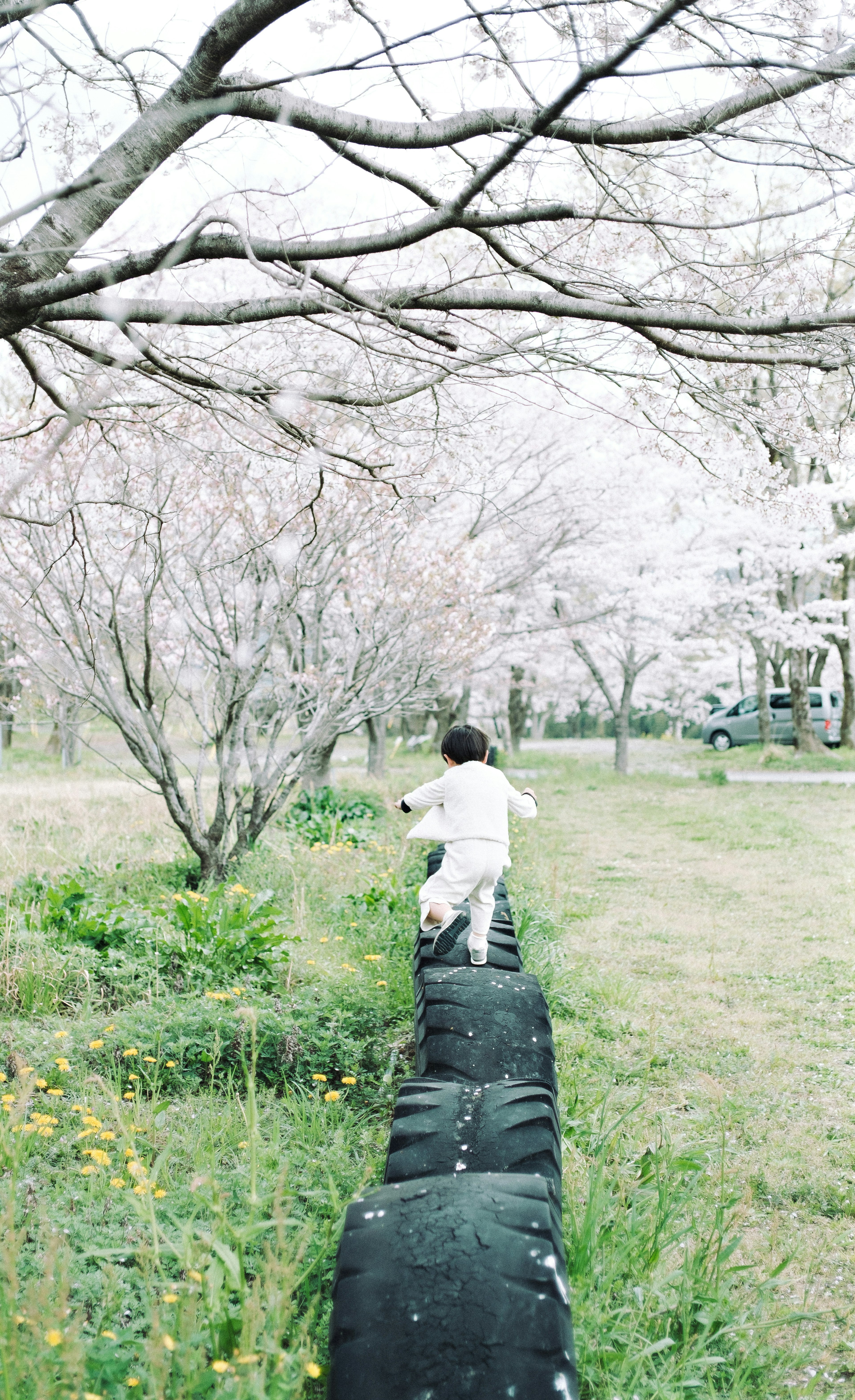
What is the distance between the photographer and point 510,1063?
2.89 meters

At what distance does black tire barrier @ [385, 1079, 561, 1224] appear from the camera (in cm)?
231

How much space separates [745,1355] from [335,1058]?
1.92 m

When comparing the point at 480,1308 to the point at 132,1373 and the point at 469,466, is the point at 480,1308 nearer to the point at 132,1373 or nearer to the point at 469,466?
the point at 132,1373

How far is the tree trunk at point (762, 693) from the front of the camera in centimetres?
2050

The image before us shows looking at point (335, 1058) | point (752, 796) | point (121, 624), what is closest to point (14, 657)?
point (121, 624)

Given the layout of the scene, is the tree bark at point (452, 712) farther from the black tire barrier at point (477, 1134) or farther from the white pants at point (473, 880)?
the black tire barrier at point (477, 1134)

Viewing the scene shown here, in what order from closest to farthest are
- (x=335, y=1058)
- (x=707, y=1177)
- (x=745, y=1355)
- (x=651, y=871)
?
1. (x=745, y=1355)
2. (x=707, y=1177)
3. (x=335, y=1058)
4. (x=651, y=871)

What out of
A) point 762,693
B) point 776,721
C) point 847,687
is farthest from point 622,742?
point 776,721

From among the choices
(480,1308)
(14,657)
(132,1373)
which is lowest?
(132,1373)

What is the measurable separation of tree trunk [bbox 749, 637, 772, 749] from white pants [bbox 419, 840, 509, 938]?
1696 cm

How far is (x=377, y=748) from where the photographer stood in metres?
16.1

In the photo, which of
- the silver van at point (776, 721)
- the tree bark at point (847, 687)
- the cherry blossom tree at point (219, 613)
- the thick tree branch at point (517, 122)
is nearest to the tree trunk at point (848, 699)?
the tree bark at point (847, 687)

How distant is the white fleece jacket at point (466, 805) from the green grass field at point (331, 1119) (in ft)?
2.69

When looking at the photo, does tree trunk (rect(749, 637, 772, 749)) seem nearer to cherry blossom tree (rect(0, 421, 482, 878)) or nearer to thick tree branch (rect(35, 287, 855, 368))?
cherry blossom tree (rect(0, 421, 482, 878))
